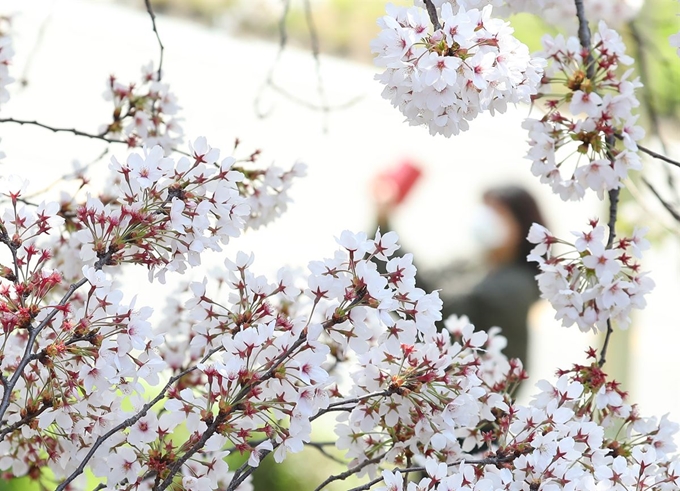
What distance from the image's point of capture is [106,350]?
26.7 inches

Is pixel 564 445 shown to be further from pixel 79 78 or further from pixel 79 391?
pixel 79 78

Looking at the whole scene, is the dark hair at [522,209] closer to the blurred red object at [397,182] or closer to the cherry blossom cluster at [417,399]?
the blurred red object at [397,182]

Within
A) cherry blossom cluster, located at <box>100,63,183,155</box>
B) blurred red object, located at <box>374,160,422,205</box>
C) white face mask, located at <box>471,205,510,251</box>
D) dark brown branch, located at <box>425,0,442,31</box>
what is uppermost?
blurred red object, located at <box>374,160,422,205</box>

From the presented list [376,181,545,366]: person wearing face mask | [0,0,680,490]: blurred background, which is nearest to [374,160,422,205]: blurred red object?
[376,181,545,366]: person wearing face mask

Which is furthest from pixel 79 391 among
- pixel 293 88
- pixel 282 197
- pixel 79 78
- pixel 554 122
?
pixel 79 78

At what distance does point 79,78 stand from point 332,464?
313 centimetres

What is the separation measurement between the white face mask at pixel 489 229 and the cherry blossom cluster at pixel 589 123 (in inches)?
79.8

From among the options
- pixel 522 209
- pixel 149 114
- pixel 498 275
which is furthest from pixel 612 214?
pixel 522 209

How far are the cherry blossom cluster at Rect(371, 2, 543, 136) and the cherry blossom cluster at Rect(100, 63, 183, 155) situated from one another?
402mm

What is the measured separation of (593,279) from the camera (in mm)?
888

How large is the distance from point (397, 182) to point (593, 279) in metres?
2.74

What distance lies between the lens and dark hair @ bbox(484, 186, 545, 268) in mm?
2941

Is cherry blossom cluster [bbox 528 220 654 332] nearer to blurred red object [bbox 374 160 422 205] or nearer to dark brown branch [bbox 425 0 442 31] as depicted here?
dark brown branch [bbox 425 0 442 31]

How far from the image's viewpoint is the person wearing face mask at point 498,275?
8.86 ft
